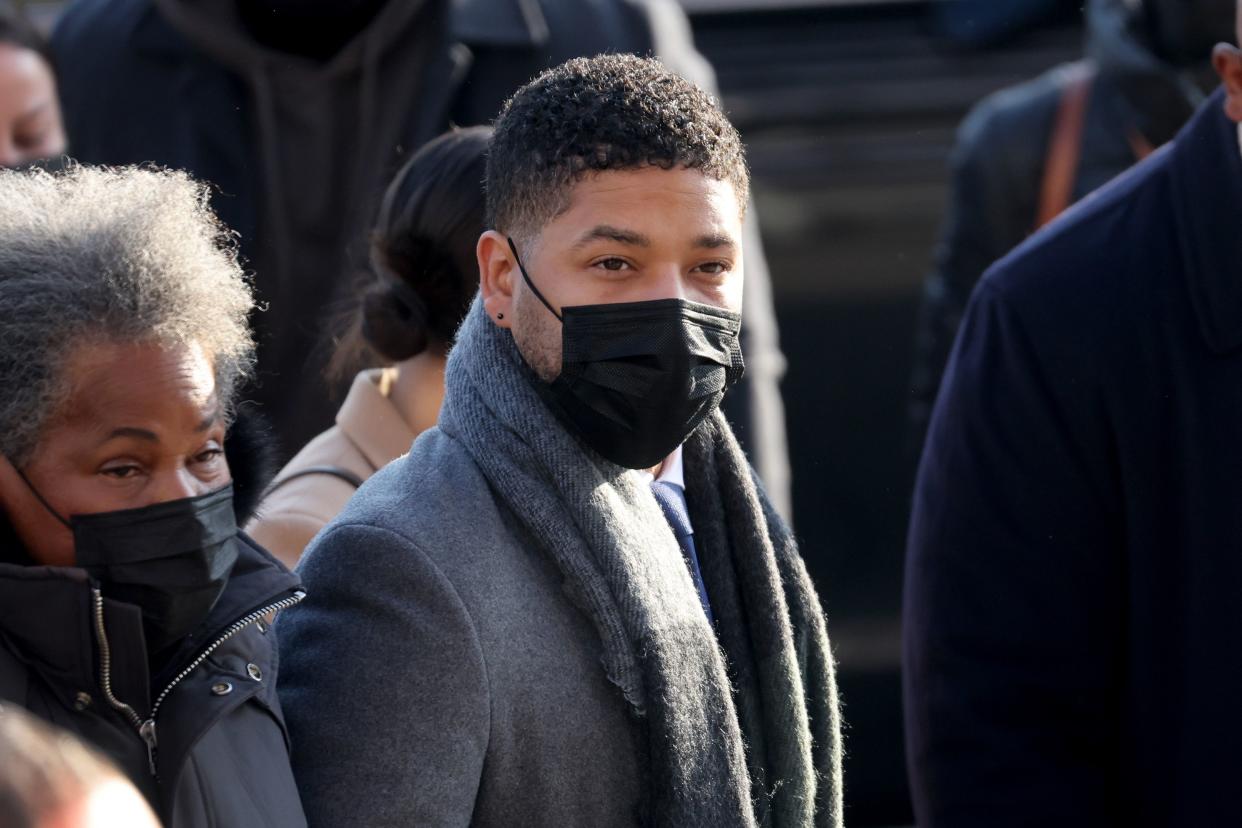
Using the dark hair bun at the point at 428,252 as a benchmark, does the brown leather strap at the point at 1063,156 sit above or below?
above

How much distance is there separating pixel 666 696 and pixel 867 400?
350 centimetres

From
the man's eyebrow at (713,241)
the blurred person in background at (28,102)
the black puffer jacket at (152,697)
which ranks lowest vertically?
the black puffer jacket at (152,697)

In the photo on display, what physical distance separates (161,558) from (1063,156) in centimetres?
309

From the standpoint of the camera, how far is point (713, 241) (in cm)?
247

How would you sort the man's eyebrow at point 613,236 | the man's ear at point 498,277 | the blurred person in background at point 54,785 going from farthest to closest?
the man's ear at point 498,277
the man's eyebrow at point 613,236
the blurred person in background at point 54,785

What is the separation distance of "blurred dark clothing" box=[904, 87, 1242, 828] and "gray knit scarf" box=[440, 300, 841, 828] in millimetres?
255

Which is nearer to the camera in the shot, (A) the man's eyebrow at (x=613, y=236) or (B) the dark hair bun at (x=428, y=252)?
(A) the man's eyebrow at (x=613, y=236)

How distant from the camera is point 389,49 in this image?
13.9ft

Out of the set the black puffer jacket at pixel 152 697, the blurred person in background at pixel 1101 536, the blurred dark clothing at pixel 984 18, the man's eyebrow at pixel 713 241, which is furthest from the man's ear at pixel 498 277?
the blurred dark clothing at pixel 984 18

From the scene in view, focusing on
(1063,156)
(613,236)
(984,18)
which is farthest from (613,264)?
(984,18)

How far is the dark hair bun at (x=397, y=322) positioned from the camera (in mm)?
3242

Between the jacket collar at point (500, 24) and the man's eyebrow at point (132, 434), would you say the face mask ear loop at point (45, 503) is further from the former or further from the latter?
the jacket collar at point (500, 24)

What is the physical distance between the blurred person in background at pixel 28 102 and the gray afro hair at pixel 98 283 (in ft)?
6.24

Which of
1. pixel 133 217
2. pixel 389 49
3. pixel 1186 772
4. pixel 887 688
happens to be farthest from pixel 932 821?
pixel 887 688
